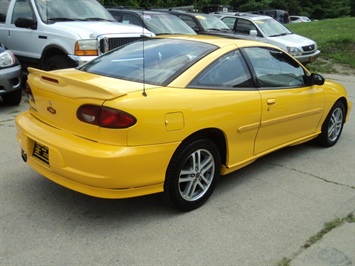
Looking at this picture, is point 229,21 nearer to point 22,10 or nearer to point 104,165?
point 22,10

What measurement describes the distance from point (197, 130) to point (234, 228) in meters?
0.86

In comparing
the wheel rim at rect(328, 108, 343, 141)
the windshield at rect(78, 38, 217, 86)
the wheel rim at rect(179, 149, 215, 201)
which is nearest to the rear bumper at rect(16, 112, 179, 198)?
the wheel rim at rect(179, 149, 215, 201)

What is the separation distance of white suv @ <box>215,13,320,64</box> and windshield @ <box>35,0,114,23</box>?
19.2ft

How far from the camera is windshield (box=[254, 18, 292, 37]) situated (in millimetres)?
12789

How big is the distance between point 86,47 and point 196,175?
12.9ft

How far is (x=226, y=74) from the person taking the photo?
12.8ft

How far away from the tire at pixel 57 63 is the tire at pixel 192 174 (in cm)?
396

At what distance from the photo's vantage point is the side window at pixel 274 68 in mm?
4266

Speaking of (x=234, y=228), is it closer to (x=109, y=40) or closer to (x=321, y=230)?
(x=321, y=230)

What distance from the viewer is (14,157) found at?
4.72 metres

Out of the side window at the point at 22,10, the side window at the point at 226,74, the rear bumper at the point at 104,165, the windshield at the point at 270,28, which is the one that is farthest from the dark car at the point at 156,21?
the rear bumper at the point at 104,165

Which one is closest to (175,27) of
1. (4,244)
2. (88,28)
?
(88,28)

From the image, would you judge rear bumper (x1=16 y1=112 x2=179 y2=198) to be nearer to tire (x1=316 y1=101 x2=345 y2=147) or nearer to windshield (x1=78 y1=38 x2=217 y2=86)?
windshield (x1=78 y1=38 x2=217 y2=86)

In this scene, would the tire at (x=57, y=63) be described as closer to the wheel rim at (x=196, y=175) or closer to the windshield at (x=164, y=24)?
the windshield at (x=164, y=24)
